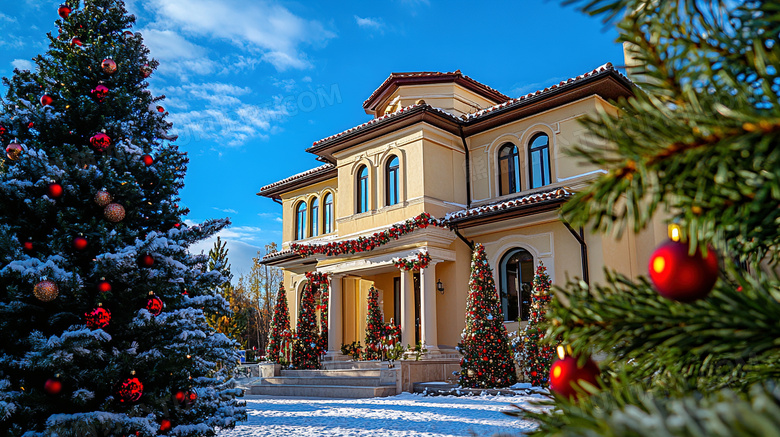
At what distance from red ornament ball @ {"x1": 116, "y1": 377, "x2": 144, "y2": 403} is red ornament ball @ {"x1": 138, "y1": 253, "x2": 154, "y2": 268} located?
3.85 ft

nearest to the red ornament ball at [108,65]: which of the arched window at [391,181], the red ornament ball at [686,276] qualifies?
the red ornament ball at [686,276]

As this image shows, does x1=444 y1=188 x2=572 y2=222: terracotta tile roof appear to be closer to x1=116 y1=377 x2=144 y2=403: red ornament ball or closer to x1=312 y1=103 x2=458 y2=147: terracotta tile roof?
x1=312 y1=103 x2=458 y2=147: terracotta tile roof

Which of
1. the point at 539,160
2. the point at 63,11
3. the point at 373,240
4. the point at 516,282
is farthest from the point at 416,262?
the point at 63,11

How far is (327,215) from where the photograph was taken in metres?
22.4

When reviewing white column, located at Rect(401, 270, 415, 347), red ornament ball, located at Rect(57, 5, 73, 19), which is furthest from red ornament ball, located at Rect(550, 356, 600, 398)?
white column, located at Rect(401, 270, 415, 347)

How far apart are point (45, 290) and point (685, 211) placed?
5.57 metres

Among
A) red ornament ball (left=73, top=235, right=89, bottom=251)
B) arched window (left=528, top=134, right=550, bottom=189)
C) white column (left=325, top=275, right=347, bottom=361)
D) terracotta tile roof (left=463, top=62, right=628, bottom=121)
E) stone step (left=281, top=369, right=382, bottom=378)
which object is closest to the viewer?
red ornament ball (left=73, top=235, right=89, bottom=251)

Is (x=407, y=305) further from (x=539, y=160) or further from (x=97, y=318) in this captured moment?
(x=97, y=318)

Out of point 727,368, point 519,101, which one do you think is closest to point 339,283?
point 519,101

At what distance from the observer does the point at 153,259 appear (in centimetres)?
577

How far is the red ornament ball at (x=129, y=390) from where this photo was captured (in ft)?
17.4

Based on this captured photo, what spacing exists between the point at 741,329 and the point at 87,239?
602cm

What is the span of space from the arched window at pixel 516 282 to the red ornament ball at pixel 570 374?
583 inches

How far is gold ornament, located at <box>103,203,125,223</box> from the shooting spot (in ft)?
18.6
